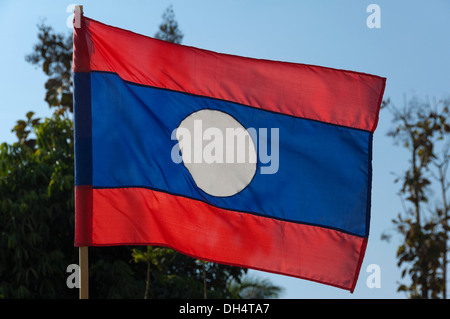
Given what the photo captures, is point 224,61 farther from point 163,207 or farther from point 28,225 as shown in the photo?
point 28,225

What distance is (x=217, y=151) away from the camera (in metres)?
7.23

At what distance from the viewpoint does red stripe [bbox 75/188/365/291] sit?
22.7 ft

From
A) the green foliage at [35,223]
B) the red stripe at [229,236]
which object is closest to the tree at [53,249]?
the green foliage at [35,223]

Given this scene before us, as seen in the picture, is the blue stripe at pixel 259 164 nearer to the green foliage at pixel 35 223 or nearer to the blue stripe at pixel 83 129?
the blue stripe at pixel 83 129

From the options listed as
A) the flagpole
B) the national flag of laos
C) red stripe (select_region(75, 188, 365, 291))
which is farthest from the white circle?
the flagpole

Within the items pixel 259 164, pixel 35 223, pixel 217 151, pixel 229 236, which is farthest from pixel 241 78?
pixel 35 223

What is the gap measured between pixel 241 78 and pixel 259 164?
0.84 metres

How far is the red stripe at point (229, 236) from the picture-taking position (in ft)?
22.7

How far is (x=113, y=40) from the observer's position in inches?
280

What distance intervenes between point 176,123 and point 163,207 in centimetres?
81

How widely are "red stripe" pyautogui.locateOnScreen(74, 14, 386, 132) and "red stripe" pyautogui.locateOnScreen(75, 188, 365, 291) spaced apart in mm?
1074

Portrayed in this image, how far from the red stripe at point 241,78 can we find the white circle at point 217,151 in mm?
257
